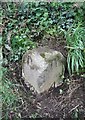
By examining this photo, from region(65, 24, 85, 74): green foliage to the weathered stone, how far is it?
0.07 metres

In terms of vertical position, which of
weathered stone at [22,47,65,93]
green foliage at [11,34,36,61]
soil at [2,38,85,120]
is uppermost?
green foliage at [11,34,36,61]

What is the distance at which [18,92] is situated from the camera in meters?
2.51

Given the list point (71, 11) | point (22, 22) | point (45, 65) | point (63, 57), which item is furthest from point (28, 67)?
point (71, 11)

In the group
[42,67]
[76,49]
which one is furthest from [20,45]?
[76,49]

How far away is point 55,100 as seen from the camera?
2.52m

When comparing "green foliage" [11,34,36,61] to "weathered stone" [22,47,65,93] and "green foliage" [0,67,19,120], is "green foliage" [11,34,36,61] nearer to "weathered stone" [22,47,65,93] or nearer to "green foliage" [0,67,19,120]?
"weathered stone" [22,47,65,93]

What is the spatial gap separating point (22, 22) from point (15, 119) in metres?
0.87

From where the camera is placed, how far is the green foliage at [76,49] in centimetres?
252

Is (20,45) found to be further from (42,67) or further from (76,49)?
(76,49)

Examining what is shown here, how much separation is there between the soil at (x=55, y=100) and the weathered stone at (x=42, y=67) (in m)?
0.06

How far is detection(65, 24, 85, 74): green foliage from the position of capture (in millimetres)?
2516

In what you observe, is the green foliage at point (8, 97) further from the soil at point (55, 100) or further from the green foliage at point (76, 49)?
the green foliage at point (76, 49)

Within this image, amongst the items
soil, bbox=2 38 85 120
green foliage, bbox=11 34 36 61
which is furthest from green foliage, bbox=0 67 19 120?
green foliage, bbox=11 34 36 61

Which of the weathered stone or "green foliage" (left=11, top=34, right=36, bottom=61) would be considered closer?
the weathered stone
